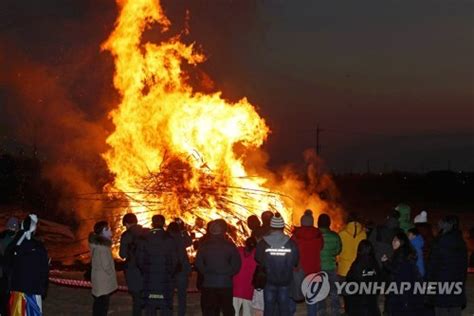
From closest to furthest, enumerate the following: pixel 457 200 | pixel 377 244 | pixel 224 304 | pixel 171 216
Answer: pixel 224 304 < pixel 377 244 < pixel 171 216 < pixel 457 200

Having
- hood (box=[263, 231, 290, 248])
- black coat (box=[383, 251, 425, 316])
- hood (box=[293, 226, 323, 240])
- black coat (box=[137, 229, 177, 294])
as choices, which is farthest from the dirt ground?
black coat (box=[383, 251, 425, 316])

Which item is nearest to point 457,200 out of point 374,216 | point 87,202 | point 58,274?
point 374,216

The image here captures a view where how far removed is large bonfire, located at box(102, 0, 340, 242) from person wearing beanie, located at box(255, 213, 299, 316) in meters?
8.22

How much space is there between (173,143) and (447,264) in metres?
11.1

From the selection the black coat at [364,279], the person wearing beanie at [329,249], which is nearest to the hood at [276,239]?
the black coat at [364,279]

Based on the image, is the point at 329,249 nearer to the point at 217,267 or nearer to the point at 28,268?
the point at 217,267

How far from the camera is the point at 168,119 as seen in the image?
770 inches

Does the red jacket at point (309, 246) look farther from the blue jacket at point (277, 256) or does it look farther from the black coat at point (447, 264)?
the black coat at point (447, 264)

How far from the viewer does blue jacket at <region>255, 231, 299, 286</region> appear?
9.70 m

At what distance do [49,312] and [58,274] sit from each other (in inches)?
174

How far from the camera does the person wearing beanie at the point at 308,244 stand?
35.3ft

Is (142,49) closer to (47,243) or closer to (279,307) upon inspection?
(47,243)

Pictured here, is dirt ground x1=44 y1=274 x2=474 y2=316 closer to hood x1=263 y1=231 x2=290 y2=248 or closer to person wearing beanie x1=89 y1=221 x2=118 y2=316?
person wearing beanie x1=89 y1=221 x2=118 y2=316

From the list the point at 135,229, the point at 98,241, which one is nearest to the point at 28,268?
the point at 98,241
